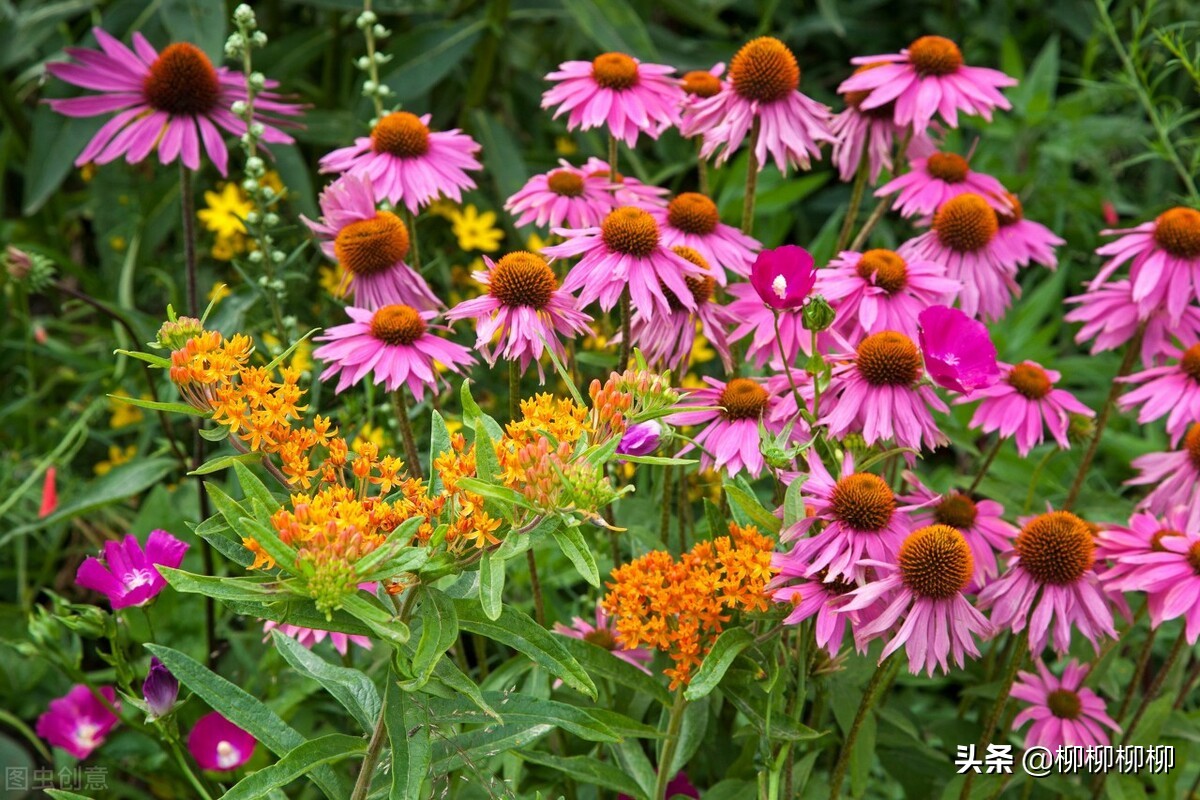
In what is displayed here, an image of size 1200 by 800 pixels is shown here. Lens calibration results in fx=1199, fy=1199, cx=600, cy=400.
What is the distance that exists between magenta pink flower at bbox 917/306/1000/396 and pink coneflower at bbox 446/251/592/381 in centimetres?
28

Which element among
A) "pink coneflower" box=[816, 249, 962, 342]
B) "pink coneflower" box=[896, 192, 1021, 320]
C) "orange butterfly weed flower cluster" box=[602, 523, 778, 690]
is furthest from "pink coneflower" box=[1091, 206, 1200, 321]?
"orange butterfly weed flower cluster" box=[602, 523, 778, 690]

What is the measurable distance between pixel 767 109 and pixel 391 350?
1.56 ft

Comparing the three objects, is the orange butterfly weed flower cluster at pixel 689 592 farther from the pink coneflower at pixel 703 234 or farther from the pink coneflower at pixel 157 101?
the pink coneflower at pixel 157 101

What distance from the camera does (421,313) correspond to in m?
1.16

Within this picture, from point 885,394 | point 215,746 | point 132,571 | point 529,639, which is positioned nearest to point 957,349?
point 885,394

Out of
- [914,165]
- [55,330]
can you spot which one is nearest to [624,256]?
[914,165]

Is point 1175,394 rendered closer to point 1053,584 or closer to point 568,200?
point 1053,584

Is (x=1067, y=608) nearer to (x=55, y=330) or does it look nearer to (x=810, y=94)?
(x=810, y=94)

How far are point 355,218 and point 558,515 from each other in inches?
20.7

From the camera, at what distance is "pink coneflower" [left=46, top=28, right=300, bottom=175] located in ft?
4.34

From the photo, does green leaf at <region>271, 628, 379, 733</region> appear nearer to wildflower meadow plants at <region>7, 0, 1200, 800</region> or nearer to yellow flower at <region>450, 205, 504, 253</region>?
wildflower meadow plants at <region>7, 0, 1200, 800</region>

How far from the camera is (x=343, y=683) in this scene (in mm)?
885

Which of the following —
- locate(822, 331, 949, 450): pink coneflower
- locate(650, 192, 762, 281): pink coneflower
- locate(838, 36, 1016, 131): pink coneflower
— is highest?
locate(838, 36, 1016, 131): pink coneflower

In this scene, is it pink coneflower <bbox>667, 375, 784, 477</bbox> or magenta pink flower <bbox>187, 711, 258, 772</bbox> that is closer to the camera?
pink coneflower <bbox>667, 375, 784, 477</bbox>
